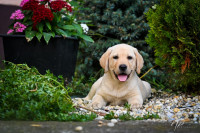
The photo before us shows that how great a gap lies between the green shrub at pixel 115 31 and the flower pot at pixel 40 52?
3.14 ft

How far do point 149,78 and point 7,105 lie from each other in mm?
3978

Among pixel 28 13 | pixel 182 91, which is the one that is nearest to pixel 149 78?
pixel 182 91

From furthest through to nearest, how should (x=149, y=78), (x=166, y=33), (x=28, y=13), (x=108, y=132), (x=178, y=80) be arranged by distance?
(x=149, y=78), (x=28, y=13), (x=178, y=80), (x=166, y=33), (x=108, y=132)

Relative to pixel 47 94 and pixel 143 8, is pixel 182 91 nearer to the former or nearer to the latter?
pixel 143 8

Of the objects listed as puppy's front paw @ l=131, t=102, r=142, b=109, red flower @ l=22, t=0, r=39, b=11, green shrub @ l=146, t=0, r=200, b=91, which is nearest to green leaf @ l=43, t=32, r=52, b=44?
red flower @ l=22, t=0, r=39, b=11

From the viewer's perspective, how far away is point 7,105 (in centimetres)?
286

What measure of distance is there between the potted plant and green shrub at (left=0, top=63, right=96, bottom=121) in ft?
5.93

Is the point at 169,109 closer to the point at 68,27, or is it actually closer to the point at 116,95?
the point at 116,95

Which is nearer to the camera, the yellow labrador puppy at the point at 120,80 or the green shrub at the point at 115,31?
the yellow labrador puppy at the point at 120,80

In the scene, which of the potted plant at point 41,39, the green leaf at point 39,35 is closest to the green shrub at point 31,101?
the green leaf at point 39,35

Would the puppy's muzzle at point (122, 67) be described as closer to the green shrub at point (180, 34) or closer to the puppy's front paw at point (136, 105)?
the puppy's front paw at point (136, 105)

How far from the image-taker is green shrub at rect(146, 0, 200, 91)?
4027 millimetres

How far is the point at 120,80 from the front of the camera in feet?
13.2

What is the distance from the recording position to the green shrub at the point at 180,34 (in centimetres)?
403
